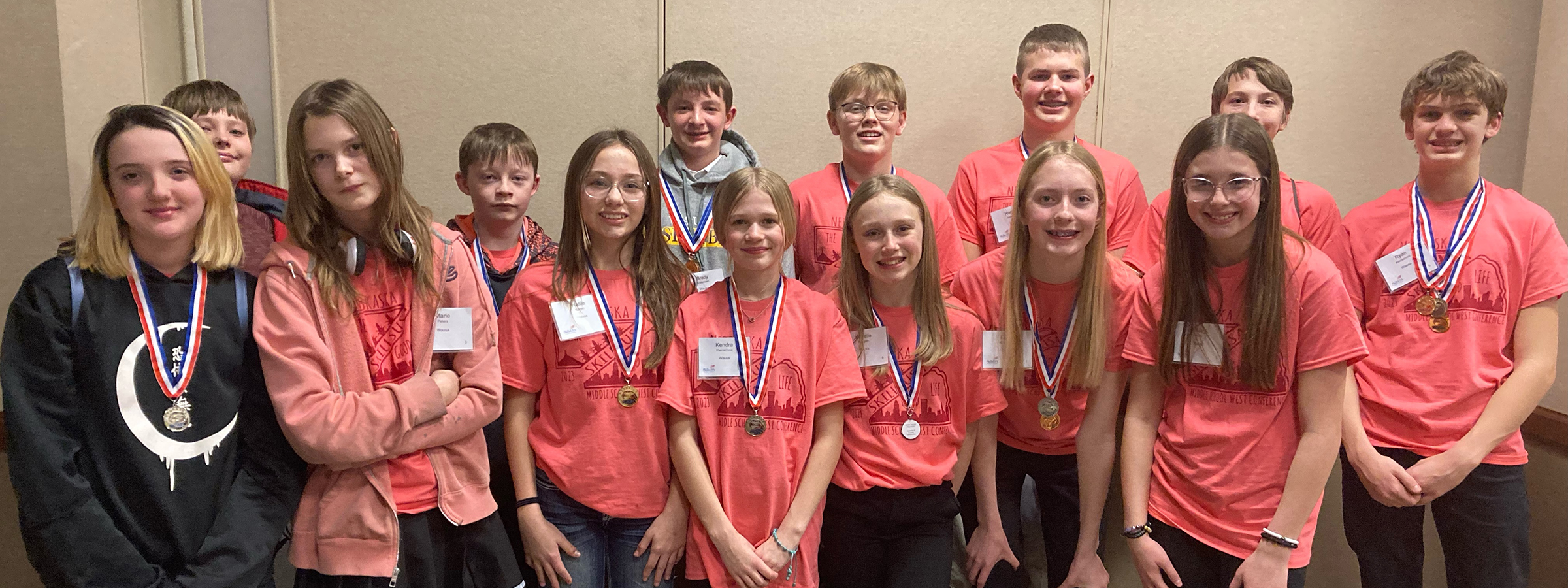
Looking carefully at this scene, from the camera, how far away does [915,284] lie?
2246 mm

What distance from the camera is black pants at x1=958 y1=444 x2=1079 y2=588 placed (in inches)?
95.7

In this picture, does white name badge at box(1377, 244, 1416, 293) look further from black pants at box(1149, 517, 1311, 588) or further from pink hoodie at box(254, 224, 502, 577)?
pink hoodie at box(254, 224, 502, 577)

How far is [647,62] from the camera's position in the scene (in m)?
3.64

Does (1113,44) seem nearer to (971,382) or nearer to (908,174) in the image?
(908,174)

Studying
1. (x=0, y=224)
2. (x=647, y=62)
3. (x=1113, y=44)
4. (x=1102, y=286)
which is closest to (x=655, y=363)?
(x=1102, y=286)

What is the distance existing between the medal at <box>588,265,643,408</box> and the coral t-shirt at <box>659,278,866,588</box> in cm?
9

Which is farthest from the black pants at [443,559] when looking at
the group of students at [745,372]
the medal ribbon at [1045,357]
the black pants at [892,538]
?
the medal ribbon at [1045,357]

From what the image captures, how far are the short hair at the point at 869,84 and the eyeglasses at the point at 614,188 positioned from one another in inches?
38.6

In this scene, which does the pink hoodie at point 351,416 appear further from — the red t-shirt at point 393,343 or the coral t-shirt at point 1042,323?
the coral t-shirt at point 1042,323

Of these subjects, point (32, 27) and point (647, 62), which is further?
point (647, 62)

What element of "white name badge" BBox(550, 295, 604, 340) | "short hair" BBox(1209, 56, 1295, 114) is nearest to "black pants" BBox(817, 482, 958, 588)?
"white name badge" BBox(550, 295, 604, 340)

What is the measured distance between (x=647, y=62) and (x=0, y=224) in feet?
7.82

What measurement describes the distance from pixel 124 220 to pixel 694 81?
165cm

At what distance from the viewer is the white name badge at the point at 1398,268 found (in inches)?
98.0
